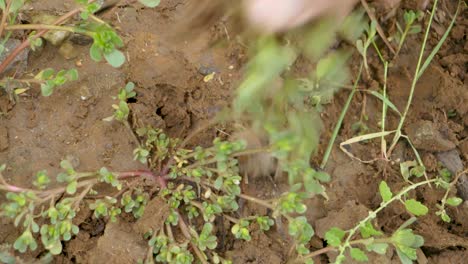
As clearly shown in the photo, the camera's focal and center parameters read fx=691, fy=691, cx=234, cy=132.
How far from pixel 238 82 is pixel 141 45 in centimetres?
39

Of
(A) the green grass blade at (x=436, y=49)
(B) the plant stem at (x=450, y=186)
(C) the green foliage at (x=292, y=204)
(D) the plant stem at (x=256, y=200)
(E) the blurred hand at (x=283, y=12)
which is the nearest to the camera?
(C) the green foliage at (x=292, y=204)

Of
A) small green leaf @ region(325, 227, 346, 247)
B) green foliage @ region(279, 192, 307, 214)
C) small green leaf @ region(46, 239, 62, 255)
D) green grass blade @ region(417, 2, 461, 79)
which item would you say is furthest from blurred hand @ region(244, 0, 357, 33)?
small green leaf @ region(46, 239, 62, 255)

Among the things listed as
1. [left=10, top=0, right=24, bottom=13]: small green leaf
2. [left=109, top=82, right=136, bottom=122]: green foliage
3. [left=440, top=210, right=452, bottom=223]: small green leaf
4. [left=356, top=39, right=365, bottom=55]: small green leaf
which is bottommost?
[left=440, top=210, right=452, bottom=223]: small green leaf

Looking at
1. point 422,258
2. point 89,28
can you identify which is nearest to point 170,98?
point 89,28

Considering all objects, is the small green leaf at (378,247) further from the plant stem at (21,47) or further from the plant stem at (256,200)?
the plant stem at (21,47)

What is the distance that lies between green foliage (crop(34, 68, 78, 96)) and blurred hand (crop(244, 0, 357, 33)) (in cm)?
69

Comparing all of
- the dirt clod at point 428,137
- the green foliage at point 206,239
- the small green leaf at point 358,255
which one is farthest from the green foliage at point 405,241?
the green foliage at point 206,239

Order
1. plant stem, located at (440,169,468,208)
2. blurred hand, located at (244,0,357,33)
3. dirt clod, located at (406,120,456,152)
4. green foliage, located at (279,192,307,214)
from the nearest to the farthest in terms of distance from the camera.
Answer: green foliage, located at (279,192,307,214), blurred hand, located at (244,0,357,33), plant stem, located at (440,169,468,208), dirt clod, located at (406,120,456,152)

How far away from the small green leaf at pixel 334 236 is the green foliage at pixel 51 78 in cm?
100

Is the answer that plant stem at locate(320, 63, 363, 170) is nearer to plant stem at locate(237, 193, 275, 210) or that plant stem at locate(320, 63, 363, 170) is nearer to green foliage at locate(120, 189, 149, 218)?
plant stem at locate(237, 193, 275, 210)

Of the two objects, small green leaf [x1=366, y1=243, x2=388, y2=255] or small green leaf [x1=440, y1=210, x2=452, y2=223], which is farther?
small green leaf [x1=440, y1=210, x2=452, y2=223]

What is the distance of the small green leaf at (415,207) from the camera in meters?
2.39

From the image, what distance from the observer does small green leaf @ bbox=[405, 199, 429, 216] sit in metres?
2.39

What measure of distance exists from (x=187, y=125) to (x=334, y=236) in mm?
677
